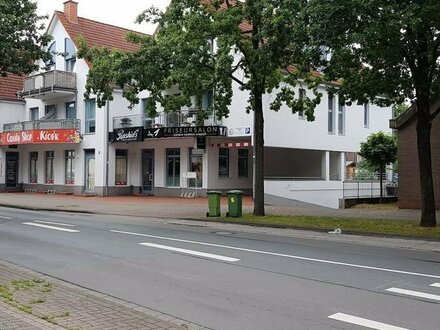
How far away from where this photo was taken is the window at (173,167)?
109 feet

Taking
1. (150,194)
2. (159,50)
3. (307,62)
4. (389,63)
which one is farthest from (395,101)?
(150,194)

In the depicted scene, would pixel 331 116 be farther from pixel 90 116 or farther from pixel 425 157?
pixel 425 157

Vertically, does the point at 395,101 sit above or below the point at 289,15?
below

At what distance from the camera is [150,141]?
34.8 metres

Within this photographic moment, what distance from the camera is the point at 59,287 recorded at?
7383 millimetres

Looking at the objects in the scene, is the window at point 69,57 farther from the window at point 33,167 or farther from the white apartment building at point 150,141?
the window at point 33,167

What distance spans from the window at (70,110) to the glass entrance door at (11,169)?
760 cm

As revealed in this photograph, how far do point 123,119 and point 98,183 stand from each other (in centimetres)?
453

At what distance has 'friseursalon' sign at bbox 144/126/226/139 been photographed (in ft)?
95.5

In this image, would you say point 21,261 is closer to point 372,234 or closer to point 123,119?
point 372,234

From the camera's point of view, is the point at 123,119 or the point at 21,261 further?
the point at 123,119

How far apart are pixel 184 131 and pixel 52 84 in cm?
1162

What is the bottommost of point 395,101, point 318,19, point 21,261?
point 21,261

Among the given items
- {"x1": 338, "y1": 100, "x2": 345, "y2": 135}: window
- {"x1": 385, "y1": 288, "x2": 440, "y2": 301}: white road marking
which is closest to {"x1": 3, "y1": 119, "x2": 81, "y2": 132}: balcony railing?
{"x1": 338, "y1": 100, "x2": 345, "y2": 135}: window
